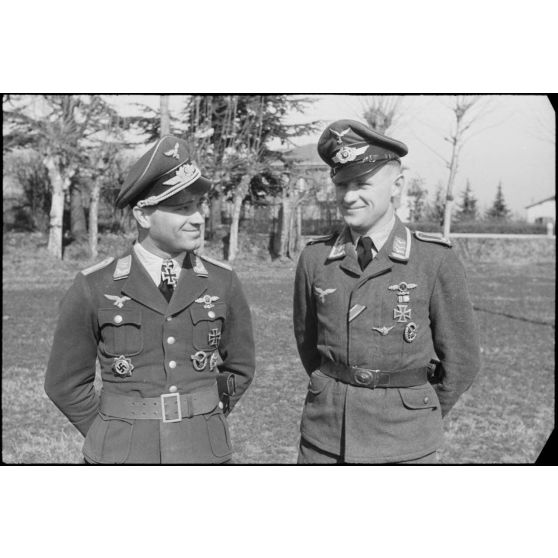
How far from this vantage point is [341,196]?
3102mm

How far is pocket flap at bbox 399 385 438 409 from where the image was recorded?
3039 mm

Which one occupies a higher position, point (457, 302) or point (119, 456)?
point (457, 302)

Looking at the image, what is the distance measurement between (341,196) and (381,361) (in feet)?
2.67

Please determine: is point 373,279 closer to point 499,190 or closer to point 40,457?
point 499,190

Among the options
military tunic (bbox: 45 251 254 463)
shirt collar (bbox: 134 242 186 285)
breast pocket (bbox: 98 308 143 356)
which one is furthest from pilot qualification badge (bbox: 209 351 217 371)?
shirt collar (bbox: 134 242 186 285)

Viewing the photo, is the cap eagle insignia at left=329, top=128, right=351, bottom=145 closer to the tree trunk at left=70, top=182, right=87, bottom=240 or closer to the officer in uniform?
the officer in uniform

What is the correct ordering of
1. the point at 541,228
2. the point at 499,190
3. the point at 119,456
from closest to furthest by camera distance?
the point at 119,456, the point at 499,190, the point at 541,228

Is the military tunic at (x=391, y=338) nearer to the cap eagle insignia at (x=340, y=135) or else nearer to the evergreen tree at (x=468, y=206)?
the cap eagle insignia at (x=340, y=135)

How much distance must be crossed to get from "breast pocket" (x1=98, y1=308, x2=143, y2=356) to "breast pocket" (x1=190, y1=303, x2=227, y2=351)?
0.27m

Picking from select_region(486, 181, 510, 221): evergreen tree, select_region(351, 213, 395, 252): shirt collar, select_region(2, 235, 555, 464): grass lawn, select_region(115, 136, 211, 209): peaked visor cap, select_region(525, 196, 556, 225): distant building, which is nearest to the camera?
select_region(115, 136, 211, 209): peaked visor cap

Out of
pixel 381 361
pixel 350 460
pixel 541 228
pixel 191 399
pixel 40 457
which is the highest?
pixel 541 228

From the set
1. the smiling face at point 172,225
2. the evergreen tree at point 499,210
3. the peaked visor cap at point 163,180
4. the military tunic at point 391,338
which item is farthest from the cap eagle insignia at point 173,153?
the evergreen tree at point 499,210

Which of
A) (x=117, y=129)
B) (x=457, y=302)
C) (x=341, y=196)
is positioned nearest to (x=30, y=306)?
(x=117, y=129)

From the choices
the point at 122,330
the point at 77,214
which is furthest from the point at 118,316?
the point at 77,214
